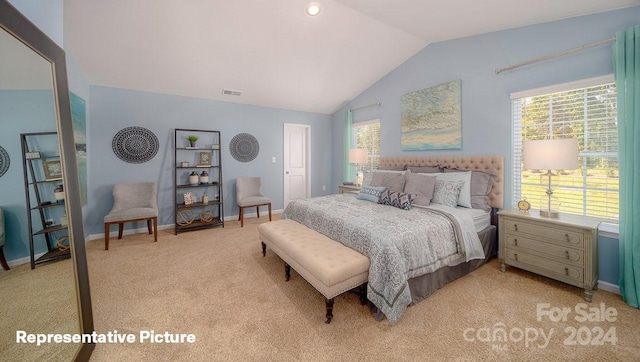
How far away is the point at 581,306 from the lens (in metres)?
2.05

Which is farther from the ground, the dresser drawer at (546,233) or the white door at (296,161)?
the white door at (296,161)

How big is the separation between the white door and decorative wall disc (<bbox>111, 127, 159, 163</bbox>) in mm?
2603

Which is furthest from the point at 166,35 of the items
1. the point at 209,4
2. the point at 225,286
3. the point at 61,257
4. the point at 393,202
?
the point at 393,202

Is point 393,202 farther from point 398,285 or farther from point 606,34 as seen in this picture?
point 606,34

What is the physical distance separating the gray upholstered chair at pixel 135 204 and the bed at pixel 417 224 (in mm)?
2158

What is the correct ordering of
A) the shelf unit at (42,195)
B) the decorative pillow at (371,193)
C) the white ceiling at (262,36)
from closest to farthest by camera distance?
the shelf unit at (42,195), the white ceiling at (262,36), the decorative pillow at (371,193)

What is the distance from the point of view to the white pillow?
300cm

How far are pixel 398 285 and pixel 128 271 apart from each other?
9.58 feet

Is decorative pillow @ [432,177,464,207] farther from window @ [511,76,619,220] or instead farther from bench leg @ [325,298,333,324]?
bench leg @ [325,298,333,324]

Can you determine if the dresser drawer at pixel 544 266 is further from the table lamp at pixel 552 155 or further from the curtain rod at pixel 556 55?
the curtain rod at pixel 556 55

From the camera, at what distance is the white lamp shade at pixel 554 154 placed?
2199 mm

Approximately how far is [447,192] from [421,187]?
304mm

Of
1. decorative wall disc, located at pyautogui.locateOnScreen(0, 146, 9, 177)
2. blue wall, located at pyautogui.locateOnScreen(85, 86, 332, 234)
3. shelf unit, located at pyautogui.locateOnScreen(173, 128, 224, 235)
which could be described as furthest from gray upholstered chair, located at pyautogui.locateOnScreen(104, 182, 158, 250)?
decorative wall disc, located at pyautogui.locateOnScreen(0, 146, 9, 177)

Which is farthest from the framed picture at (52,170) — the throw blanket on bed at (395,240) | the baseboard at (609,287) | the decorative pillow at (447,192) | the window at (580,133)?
the baseboard at (609,287)
